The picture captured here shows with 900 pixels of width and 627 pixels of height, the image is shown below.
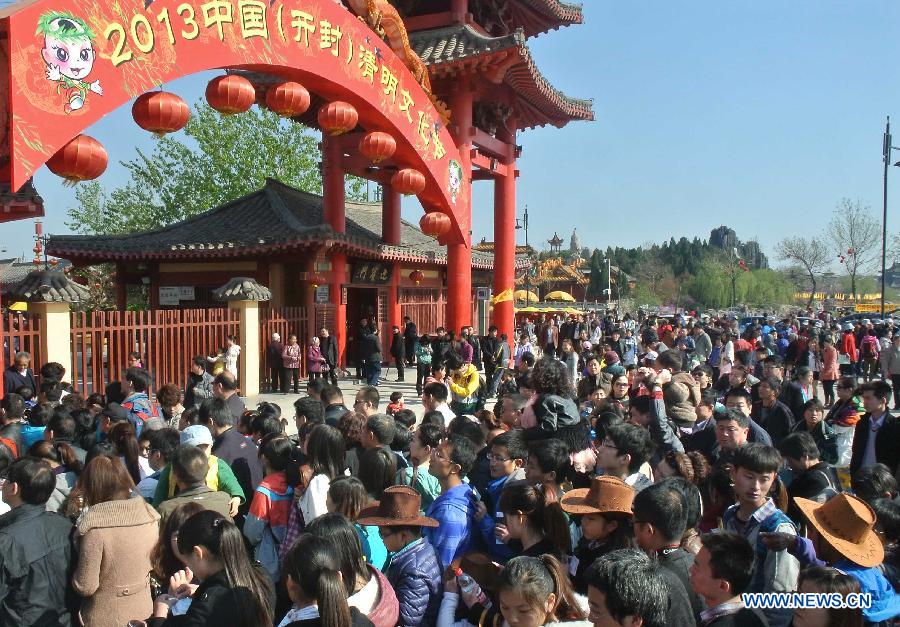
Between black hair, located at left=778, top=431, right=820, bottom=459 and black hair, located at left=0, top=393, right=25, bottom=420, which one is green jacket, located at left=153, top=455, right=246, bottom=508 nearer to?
black hair, located at left=0, top=393, right=25, bottom=420

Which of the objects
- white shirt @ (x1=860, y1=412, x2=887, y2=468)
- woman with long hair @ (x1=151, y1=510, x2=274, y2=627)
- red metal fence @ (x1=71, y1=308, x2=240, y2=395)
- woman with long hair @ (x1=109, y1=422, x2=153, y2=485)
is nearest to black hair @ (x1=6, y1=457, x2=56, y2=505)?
woman with long hair @ (x1=151, y1=510, x2=274, y2=627)

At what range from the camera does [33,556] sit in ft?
10.4

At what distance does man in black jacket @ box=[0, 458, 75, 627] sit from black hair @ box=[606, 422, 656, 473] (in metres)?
2.70

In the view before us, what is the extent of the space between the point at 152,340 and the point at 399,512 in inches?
420

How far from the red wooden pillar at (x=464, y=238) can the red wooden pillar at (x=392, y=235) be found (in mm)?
1879

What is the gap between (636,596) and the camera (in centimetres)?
228

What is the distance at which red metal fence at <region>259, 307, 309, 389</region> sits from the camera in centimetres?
1407

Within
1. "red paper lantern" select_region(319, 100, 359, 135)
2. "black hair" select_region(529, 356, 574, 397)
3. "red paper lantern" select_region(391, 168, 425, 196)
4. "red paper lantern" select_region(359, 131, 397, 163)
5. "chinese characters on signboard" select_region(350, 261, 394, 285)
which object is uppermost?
"red paper lantern" select_region(319, 100, 359, 135)

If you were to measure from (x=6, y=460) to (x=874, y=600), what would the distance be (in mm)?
4406

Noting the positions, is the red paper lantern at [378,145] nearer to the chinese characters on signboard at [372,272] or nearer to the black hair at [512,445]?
the chinese characters on signboard at [372,272]

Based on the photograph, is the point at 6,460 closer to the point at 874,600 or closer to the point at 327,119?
the point at 874,600

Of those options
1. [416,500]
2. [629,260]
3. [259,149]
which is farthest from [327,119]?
[629,260]

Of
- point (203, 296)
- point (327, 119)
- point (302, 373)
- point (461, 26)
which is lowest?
point (302, 373)

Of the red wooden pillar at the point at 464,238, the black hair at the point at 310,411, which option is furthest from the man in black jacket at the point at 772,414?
the red wooden pillar at the point at 464,238
